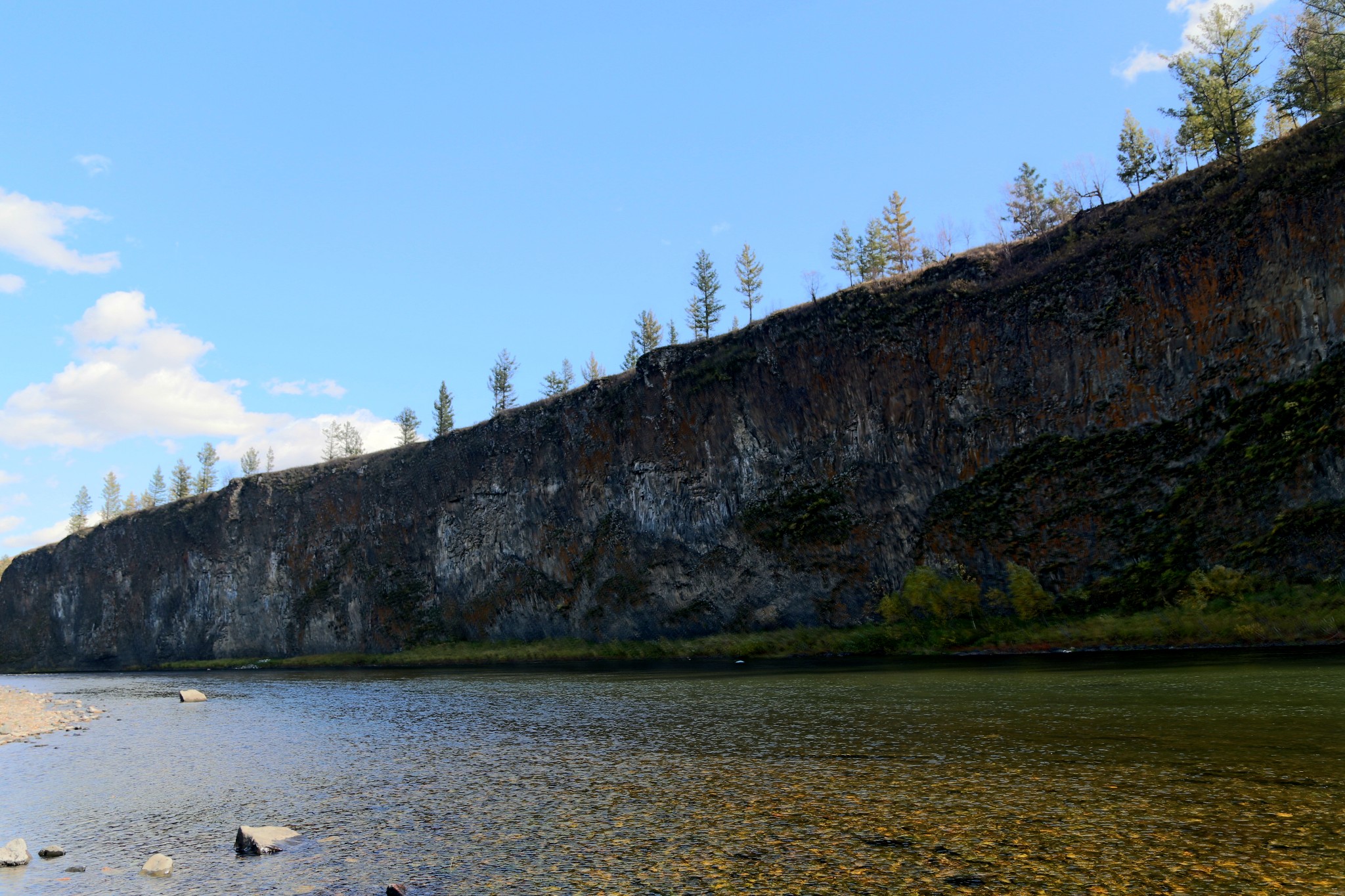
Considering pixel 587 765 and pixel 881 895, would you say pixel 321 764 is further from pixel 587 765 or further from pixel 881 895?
pixel 881 895

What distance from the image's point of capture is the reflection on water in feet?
27.5

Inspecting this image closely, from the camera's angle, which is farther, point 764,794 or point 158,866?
point 764,794

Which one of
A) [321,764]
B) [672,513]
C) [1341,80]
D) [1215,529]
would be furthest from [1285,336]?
[321,764]

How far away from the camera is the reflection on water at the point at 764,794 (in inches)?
330

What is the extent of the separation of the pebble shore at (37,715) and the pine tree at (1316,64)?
66.0 m

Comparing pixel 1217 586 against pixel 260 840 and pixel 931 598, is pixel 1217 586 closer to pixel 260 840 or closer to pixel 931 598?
pixel 931 598

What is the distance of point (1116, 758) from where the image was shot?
1259cm

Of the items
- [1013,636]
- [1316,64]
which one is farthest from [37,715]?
[1316,64]

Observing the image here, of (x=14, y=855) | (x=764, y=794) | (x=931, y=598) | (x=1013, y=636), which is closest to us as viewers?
(x=14, y=855)

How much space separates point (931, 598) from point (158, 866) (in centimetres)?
4085

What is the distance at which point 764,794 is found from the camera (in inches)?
472

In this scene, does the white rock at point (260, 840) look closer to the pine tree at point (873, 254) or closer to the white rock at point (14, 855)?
the white rock at point (14, 855)

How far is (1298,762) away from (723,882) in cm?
938

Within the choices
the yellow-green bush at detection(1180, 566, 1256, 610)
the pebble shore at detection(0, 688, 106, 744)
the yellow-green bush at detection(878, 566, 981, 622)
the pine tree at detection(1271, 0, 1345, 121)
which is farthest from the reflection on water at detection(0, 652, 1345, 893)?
the pine tree at detection(1271, 0, 1345, 121)
